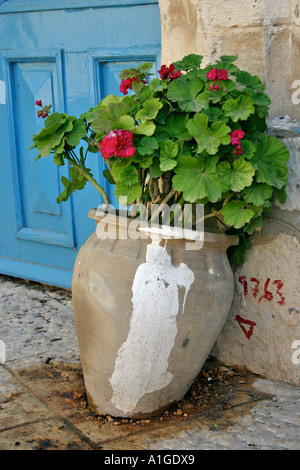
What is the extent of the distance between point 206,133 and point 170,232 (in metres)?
0.30

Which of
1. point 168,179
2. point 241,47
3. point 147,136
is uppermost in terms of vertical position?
point 241,47

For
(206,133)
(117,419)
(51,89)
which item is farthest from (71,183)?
(51,89)

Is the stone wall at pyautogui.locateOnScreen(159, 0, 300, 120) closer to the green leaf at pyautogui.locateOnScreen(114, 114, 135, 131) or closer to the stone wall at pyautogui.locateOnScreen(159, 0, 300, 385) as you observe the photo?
the stone wall at pyautogui.locateOnScreen(159, 0, 300, 385)

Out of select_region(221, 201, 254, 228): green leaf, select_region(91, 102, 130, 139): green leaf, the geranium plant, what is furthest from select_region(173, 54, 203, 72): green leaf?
select_region(221, 201, 254, 228): green leaf

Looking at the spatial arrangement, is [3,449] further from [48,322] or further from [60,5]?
[60,5]

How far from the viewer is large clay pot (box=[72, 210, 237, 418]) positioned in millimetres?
1745

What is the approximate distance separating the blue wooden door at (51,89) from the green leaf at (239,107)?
31.3 inches

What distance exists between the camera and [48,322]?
258 centimetres

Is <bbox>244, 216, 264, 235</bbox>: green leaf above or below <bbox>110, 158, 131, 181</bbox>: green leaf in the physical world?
below

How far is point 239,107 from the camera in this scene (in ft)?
5.68

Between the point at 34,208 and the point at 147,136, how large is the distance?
1448 millimetres

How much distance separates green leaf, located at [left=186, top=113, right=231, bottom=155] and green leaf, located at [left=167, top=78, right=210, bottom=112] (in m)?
0.05
